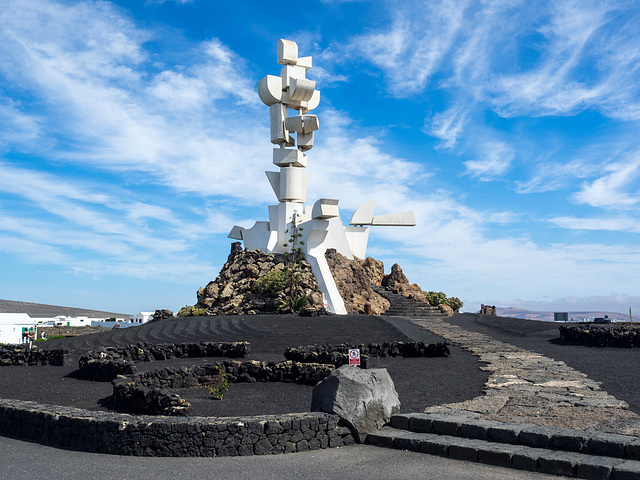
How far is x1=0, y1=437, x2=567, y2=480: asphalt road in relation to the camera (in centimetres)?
621

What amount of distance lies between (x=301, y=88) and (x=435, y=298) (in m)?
16.7

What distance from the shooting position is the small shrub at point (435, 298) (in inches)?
1416

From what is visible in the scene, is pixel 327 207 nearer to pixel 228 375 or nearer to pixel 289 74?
pixel 289 74

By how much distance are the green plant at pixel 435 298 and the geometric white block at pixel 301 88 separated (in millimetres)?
15859

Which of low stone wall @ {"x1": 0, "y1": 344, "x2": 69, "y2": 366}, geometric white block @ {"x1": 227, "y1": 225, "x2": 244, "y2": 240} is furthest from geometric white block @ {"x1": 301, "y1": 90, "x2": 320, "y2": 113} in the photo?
low stone wall @ {"x1": 0, "y1": 344, "x2": 69, "y2": 366}

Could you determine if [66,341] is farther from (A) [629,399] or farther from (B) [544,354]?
(A) [629,399]

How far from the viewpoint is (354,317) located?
25812 mm

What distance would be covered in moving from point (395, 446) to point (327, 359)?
8137 millimetres

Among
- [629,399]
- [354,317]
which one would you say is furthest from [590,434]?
[354,317]

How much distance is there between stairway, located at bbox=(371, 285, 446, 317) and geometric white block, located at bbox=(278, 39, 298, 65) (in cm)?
1700

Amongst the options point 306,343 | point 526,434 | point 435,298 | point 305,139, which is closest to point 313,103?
point 305,139

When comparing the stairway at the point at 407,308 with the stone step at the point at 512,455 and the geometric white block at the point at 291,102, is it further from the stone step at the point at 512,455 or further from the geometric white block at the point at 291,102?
the stone step at the point at 512,455

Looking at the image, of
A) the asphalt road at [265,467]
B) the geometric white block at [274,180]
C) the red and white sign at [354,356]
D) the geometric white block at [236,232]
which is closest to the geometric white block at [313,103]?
the geometric white block at [274,180]

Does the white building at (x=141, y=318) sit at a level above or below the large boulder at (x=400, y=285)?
below
